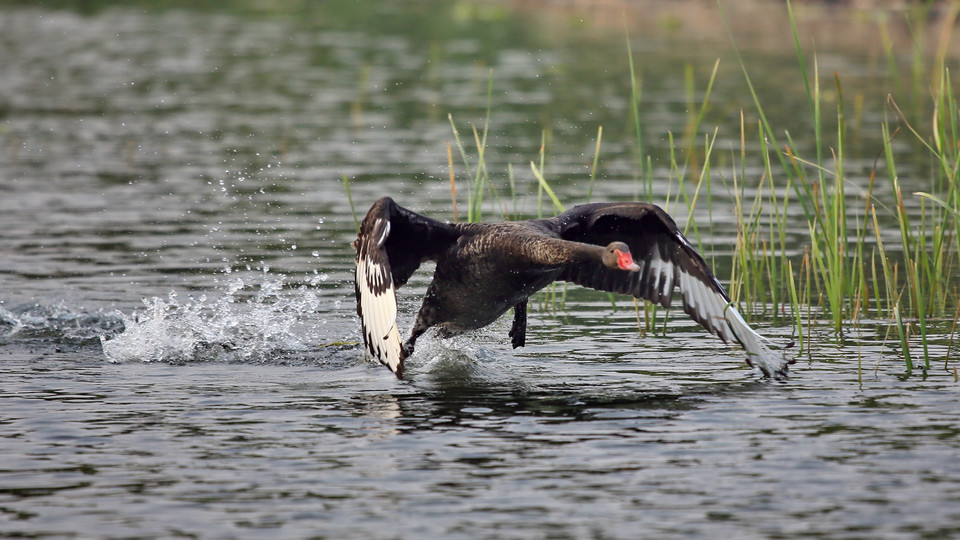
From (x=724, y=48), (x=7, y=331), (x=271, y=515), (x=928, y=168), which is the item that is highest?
(x=724, y=48)

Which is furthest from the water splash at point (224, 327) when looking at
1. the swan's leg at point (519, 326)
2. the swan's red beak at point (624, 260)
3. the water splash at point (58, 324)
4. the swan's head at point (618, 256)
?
the swan's red beak at point (624, 260)

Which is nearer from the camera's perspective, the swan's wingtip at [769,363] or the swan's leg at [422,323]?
the swan's wingtip at [769,363]

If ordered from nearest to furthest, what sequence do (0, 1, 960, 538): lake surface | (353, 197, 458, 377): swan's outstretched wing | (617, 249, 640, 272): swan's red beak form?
(0, 1, 960, 538): lake surface → (353, 197, 458, 377): swan's outstretched wing → (617, 249, 640, 272): swan's red beak

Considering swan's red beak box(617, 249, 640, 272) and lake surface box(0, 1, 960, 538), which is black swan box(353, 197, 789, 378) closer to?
swan's red beak box(617, 249, 640, 272)

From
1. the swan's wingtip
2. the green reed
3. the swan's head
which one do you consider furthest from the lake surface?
the swan's head

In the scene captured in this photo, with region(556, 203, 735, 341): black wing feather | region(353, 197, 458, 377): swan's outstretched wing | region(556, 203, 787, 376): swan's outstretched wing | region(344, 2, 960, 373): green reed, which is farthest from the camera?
region(556, 203, 735, 341): black wing feather

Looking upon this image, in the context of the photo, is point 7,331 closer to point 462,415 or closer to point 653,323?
point 462,415

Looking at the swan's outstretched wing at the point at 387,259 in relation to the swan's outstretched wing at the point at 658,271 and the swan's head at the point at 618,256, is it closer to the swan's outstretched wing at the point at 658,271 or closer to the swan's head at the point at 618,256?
the swan's outstretched wing at the point at 658,271

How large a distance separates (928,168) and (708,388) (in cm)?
1037

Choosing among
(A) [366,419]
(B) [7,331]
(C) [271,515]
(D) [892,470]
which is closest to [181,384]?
(A) [366,419]

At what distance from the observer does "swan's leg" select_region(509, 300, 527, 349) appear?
9.73 metres

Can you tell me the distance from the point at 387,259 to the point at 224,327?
273 centimetres

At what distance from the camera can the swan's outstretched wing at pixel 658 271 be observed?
9.04m

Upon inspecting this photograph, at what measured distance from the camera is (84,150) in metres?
19.4
